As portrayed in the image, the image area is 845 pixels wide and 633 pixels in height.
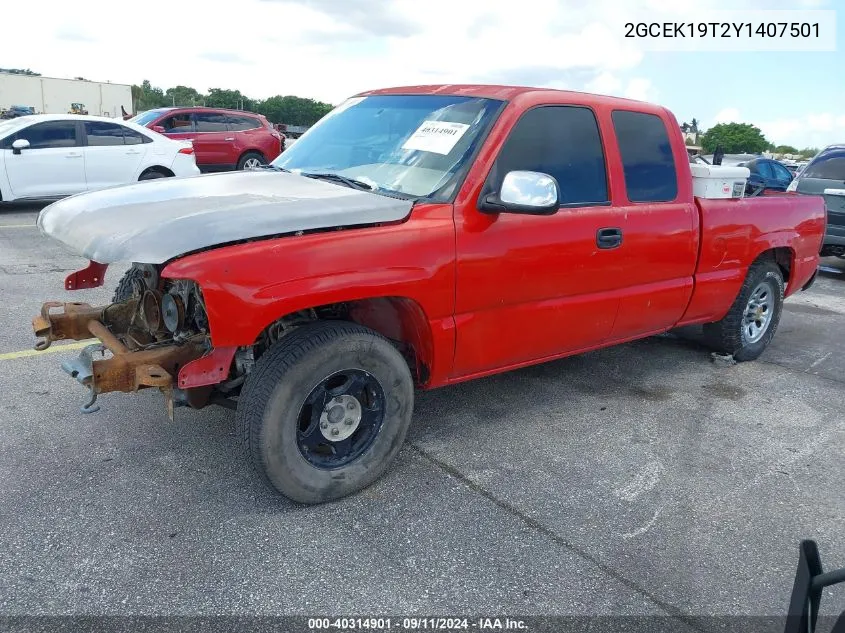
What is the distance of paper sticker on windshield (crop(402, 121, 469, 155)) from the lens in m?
3.58

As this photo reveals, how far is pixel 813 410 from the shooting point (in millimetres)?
4598

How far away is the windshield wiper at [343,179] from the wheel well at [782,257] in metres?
3.27

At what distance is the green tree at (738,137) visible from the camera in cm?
6269

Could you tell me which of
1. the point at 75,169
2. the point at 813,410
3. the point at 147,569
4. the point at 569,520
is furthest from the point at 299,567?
the point at 75,169

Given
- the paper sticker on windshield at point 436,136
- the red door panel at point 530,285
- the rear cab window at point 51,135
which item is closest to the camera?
the red door panel at point 530,285

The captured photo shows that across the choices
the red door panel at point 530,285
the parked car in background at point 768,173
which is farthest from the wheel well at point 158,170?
the parked car in background at point 768,173

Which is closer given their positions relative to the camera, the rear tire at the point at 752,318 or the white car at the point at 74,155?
the rear tire at the point at 752,318

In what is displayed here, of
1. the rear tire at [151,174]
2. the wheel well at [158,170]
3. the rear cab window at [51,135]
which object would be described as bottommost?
the rear tire at [151,174]

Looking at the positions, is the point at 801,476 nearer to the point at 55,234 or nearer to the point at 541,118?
the point at 541,118

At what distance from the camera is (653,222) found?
4.22 metres

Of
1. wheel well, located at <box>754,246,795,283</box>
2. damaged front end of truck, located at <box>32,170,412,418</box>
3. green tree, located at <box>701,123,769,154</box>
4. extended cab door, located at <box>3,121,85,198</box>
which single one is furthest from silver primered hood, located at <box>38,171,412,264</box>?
green tree, located at <box>701,123,769,154</box>

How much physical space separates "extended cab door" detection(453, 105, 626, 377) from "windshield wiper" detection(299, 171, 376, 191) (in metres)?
Answer: 0.54

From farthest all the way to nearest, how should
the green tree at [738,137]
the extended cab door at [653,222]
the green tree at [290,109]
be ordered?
the green tree at [738,137]
the green tree at [290,109]
the extended cab door at [653,222]

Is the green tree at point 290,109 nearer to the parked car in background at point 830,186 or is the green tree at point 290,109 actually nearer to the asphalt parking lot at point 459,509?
the parked car in background at point 830,186
